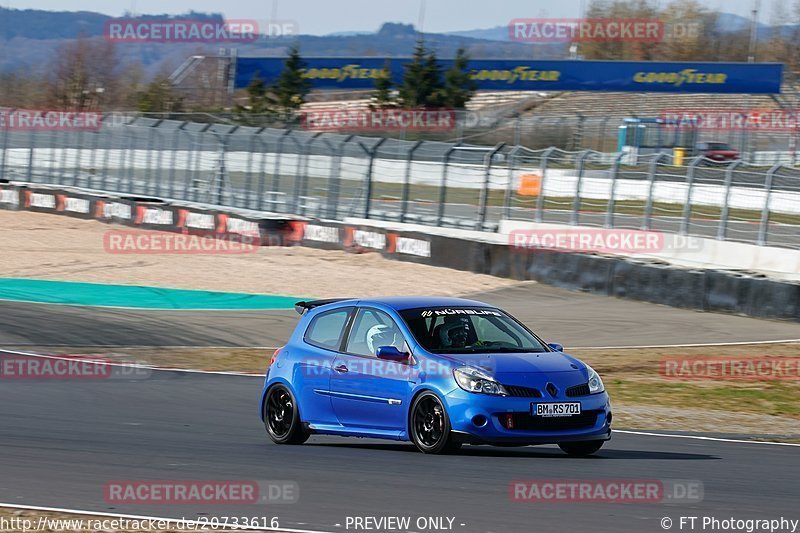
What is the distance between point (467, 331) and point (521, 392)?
2.98 ft

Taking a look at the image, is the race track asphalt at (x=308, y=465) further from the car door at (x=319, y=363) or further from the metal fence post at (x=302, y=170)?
the metal fence post at (x=302, y=170)

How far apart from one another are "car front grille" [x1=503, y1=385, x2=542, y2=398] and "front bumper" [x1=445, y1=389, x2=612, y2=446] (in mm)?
34

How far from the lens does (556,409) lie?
8.94 metres

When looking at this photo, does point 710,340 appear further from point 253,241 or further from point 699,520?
point 253,241

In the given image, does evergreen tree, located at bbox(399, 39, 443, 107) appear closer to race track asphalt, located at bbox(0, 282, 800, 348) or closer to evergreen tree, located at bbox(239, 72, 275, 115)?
evergreen tree, located at bbox(239, 72, 275, 115)

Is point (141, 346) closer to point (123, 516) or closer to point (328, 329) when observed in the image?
point (328, 329)

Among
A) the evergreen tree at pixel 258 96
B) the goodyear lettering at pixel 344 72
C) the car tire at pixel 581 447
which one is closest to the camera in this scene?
the car tire at pixel 581 447

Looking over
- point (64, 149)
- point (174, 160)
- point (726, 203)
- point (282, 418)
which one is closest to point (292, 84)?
point (64, 149)

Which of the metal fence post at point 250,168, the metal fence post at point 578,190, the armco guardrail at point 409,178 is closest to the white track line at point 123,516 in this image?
the armco guardrail at point 409,178

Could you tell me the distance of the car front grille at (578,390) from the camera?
905 cm

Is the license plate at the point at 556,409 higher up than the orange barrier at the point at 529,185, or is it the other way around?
the orange barrier at the point at 529,185

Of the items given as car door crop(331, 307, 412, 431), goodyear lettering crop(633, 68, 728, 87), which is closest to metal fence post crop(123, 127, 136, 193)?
goodyear lettering crop(633, 68, 728, 87)

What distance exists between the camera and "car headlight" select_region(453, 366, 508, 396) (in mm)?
8867

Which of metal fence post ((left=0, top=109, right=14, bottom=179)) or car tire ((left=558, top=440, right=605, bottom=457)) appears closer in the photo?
car tire ((left=558, top=440, right=605, bottom=457))
